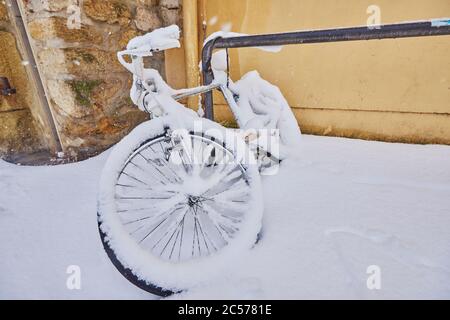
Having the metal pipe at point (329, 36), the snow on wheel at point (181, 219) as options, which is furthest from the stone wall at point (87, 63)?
the snow on wheel at point (181, 219)

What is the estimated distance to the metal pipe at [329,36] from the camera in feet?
4.16

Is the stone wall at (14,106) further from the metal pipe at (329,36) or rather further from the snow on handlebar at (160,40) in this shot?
the snow on handlebar at (160,40)

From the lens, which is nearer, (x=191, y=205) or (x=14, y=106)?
Result: (x=191, y=205)

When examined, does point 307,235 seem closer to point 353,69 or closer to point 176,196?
point 176,196

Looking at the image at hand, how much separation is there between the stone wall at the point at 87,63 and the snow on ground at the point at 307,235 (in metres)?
0.50

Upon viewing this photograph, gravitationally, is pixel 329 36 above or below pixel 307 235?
above

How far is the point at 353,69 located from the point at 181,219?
6.98 feet

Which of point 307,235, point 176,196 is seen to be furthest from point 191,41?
point 307,235

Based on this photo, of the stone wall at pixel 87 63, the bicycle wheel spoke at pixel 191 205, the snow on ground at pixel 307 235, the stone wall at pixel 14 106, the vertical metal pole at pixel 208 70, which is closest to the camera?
the snow on ground at pixel 307 235

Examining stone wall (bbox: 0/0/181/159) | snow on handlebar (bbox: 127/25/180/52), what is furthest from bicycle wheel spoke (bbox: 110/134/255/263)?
stone wall (bbox: 0/0/181/159)

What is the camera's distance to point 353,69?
96.4 inches

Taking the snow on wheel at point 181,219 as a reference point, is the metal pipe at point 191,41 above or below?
above
